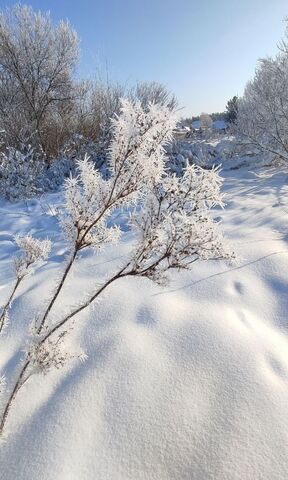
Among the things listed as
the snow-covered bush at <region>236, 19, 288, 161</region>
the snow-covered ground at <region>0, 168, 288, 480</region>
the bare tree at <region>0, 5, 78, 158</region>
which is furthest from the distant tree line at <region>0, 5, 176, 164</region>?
the snow-covered ground at <region>0, 168, 288, 480</region>

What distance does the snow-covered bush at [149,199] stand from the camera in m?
1.16

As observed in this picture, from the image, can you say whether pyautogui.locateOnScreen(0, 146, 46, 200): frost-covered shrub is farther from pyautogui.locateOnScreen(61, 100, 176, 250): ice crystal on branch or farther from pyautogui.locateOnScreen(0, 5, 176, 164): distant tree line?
pyautogui.locateOnScreen(61, 100, 176, 250): ice crystal on branch

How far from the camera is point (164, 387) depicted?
78.1 inches

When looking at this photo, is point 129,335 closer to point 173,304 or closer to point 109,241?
point 173,304

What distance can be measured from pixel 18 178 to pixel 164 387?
633cm

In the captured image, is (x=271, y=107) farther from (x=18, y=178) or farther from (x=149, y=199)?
(x=149, y=199)

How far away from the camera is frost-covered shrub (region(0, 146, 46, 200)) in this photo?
7117 mm

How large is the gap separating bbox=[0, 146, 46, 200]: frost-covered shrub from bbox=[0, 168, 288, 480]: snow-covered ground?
4.10 m

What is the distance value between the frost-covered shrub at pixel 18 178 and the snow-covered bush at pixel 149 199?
6186mm

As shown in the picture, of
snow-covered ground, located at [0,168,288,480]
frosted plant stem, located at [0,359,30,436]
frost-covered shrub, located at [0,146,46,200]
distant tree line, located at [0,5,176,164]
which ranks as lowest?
snow-covered ground, located at [0,168,288,480]

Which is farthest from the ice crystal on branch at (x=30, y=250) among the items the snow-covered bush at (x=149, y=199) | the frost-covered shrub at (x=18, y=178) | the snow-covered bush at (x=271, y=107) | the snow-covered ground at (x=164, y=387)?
the snow-covered bush at (x=271, y=107)

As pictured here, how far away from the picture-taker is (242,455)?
5.36 ft

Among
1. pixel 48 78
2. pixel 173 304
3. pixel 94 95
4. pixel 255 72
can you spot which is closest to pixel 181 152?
pixel 255 72

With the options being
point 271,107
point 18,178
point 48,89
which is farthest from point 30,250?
point 48,89
